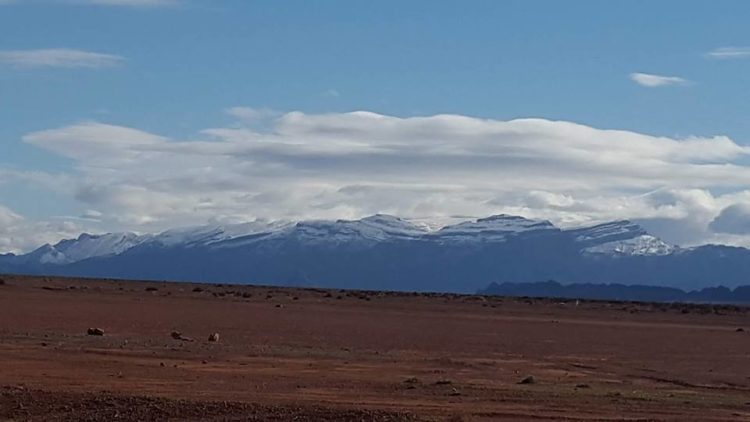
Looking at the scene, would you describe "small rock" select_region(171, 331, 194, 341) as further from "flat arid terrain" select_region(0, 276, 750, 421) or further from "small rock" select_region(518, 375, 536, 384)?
"small rock" select_region(518, 375, 536, 384)

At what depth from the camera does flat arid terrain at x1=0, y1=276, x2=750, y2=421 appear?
23234 millimetres

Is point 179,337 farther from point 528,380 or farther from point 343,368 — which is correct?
point 528,380

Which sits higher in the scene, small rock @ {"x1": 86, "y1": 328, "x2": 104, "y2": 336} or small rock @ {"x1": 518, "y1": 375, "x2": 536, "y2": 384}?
small rock @ {"x1": 86, "y1": 328, "x2": 104, "y2": 336}

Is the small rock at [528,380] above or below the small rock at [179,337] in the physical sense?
below

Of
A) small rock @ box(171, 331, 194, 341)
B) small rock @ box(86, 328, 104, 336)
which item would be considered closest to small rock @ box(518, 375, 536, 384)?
small rock @ box(171, 331, 194, 341)

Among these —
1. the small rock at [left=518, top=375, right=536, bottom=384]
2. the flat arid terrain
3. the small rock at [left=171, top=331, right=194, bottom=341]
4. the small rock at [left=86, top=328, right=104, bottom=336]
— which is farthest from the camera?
the small rock at [left=86, top=328, right=104, bottom=336]

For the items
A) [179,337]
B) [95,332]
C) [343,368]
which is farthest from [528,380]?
[95,332]

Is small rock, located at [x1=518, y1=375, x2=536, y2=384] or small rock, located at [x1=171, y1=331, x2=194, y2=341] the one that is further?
small rock, located at [x1=171, y1=331, x2=194, y2=341]

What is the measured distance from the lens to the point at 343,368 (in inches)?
1310

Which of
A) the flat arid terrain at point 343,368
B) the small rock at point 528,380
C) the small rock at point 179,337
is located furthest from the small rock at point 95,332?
the small rock at point 528,380

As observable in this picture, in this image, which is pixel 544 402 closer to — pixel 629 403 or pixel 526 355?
pixel 629 403

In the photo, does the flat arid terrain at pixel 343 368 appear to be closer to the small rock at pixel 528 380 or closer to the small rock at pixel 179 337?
the small rock at pixel 179 337

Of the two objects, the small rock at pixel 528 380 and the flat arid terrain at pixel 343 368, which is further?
the small rock at pixel 528 380

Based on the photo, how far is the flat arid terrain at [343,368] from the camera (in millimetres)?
23234
